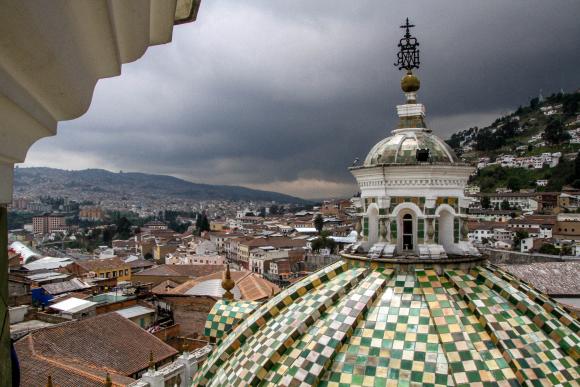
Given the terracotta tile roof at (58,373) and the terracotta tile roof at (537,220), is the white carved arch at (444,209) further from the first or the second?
the terracotta tile roof at (537,220)

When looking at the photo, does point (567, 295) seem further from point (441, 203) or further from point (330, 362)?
point (330, 362)

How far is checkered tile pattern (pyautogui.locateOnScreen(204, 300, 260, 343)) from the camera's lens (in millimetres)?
7470

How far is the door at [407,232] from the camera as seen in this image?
6.53 m

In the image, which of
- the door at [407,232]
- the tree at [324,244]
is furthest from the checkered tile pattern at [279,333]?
the tree at [324,244]

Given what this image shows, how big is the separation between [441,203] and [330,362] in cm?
282

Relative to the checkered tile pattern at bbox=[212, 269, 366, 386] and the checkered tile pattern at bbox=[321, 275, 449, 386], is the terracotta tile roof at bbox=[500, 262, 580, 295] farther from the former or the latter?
the checkered tile pattern at bbox=[321, 275, 449, 386]

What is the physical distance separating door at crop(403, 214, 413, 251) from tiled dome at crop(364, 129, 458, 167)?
2.71 ft

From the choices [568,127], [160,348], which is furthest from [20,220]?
[568,127]

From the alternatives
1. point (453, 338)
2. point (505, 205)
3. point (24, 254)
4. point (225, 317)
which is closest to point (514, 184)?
point (505, 205)

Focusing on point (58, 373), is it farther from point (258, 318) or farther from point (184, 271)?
point (184, 271)

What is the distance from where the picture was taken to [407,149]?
6.61 m

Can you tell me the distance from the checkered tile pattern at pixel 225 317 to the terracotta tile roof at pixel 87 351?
8.00m

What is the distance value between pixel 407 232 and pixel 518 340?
2.00 meters

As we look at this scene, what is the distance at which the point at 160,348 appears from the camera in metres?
18.4
